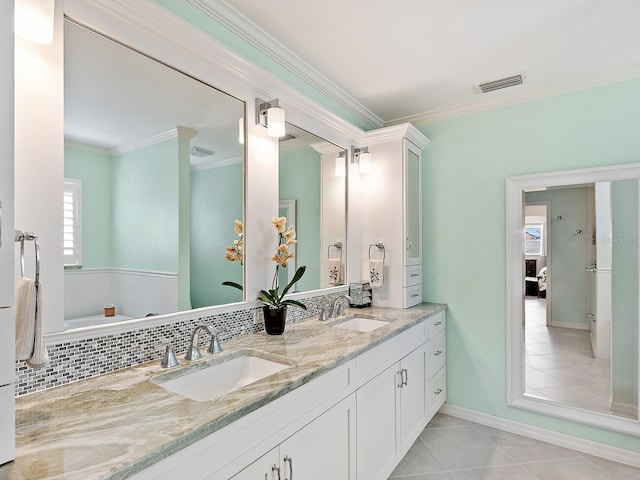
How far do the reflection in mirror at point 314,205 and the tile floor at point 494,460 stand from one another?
1.30 m

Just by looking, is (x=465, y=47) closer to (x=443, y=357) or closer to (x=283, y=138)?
(x=283, y=138)

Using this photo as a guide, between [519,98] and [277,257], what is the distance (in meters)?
2.25

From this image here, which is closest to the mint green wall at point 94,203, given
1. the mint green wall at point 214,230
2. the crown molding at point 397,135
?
the mint green wall at point 214,230

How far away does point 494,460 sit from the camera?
7.70 ft

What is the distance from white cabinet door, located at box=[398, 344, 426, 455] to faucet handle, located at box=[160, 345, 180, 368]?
1.36 meters

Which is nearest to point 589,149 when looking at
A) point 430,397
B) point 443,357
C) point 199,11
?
point 443,357

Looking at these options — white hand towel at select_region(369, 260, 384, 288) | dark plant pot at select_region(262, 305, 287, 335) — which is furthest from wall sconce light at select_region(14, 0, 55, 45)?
white hand towel at select_region(369, 260, 384, 288)

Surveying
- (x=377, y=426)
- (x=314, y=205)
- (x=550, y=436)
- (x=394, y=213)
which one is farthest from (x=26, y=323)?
(x=550, y=436)

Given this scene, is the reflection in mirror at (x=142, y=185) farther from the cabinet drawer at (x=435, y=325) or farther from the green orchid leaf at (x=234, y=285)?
the cabinet drawer at (x=435, y=325)

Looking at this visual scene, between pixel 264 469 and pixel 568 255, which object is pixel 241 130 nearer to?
pixel 264 469

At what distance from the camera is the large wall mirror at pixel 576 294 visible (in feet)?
7.66

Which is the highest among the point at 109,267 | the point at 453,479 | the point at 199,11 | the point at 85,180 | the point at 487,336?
the point at 199,11

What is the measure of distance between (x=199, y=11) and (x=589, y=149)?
264 centimetres

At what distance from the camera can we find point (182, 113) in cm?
165
